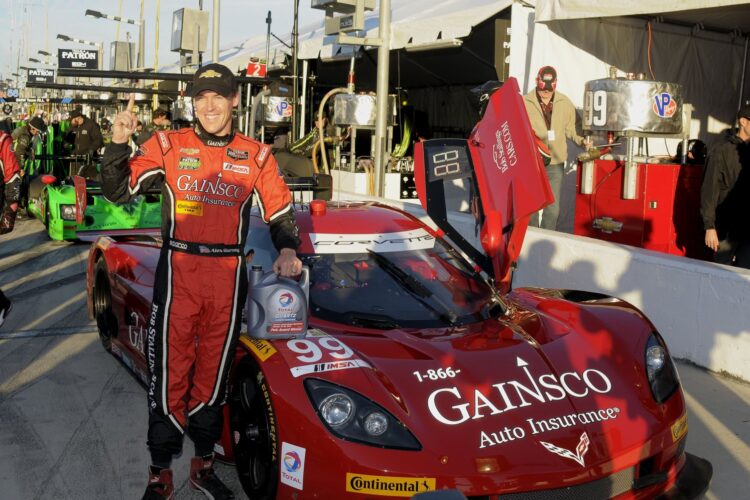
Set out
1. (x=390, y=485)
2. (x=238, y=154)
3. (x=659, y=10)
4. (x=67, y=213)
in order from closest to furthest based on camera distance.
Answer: (x=390, y=485) < (x=238, y=154) < (x=659, y=10) < (x=67, y=213)

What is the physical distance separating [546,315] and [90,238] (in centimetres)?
854

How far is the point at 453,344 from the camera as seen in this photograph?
3799 millimetres

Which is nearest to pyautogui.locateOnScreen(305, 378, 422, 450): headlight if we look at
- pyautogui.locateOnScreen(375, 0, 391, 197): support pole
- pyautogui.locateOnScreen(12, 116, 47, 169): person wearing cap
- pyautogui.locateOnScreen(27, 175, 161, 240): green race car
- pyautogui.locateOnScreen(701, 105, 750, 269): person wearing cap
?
pyautogui.locateOnScreen(701, 105, 750, 269): person wearing cap

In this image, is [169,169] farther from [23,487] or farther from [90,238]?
[90,238]

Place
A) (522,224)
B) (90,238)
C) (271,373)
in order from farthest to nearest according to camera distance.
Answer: (90,238), (522,224), (271,373)

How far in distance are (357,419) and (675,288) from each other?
3484 mm

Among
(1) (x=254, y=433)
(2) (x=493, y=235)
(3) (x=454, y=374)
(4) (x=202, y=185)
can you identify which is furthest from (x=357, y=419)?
(2) (x=493, y=235)

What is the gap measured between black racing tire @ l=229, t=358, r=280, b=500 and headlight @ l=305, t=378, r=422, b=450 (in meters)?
0.22

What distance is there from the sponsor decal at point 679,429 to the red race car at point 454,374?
12mm

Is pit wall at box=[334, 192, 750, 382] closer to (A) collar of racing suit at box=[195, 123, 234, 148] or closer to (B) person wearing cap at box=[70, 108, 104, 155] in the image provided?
(A) collar of racing suit at box=[195, 123, 234, 148]

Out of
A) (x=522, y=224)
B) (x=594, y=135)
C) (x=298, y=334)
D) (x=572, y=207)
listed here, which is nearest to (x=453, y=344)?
(x=298, y=334)

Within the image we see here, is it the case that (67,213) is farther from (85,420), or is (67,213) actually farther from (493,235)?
(493,235)

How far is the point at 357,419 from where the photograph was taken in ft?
10.6

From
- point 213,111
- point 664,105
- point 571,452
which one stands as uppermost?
point 664,105
